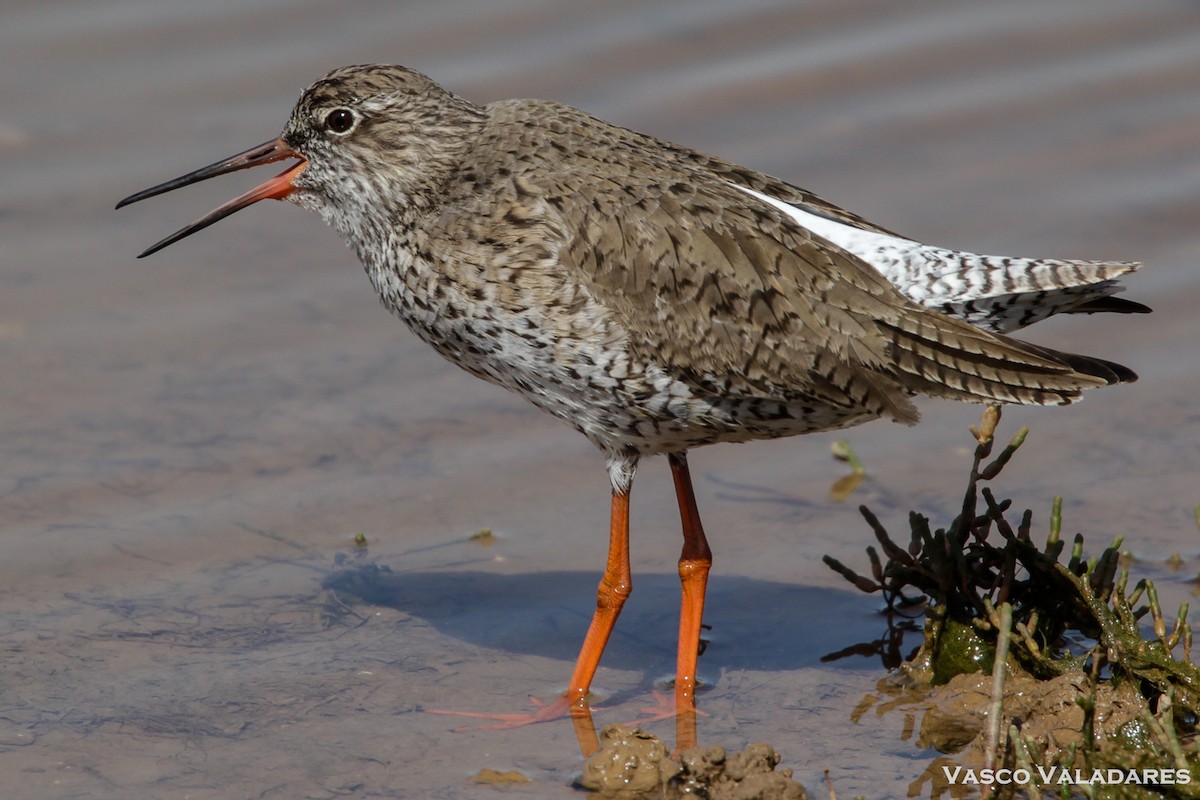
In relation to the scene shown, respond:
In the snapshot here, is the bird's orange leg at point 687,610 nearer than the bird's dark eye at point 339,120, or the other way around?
the bird's orange leg at point 687,610

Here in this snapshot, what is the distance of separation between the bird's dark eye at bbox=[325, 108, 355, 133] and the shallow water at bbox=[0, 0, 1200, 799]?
7.26 feet

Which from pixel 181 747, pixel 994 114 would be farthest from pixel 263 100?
pixel 181 747

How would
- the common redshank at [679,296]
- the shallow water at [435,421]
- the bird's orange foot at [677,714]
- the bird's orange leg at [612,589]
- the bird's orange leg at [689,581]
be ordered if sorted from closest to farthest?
the common redshank at [679,296] → the bird's orange foot at [677,714] → the shallow water at [435,421] → the bird's orange leg at [689,581] → the bird's orange leg at [612,589]

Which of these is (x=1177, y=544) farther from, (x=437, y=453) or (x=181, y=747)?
(x=181, y=747)

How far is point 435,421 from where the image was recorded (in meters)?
9.59

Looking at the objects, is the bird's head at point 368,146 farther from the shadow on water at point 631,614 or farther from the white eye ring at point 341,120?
the shadow on water at point 631,614

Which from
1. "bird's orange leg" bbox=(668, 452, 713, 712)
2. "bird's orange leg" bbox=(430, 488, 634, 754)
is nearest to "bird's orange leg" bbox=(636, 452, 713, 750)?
"bird's orange leg" bbox=(668, 452, 713, 712)

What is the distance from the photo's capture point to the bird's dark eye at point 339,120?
756 centimetres

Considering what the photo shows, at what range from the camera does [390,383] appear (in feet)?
32.6

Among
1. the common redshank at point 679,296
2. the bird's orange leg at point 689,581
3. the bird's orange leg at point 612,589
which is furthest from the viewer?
the bird's orange leg at point 612,589

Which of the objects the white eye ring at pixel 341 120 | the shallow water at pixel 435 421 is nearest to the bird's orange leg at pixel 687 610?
the shallow water at pixel 435 421

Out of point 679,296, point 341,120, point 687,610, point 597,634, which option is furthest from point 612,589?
point 341,120

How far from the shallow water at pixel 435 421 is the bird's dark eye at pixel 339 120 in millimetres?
2214

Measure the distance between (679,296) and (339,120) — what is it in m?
1.90
